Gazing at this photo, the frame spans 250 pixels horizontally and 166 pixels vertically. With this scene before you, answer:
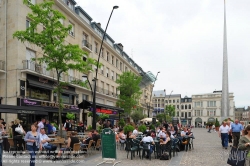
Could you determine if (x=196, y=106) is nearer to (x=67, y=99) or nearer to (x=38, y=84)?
(x=67, y=99)

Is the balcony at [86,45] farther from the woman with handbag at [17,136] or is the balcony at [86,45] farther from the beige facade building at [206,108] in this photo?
the beige facade building at [206,108]

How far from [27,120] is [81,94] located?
1104 cm

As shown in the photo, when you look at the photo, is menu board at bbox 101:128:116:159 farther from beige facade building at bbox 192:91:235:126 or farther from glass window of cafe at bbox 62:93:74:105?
beige facade building at bbox 192:91:235:126

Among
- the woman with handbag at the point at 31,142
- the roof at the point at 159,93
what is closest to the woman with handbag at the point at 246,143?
the woman with handbag at the point at 31,142

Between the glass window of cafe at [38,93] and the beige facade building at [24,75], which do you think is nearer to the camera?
the beige facade building at [24,75]

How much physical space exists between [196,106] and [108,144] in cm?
10423

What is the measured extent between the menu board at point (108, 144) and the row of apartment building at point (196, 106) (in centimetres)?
8822

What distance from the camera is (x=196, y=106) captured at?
109m

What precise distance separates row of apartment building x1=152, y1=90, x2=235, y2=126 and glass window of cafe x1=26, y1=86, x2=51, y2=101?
74584 millimetres

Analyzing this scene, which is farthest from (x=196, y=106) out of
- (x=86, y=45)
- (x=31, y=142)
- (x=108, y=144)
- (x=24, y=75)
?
(x=31, y=142)

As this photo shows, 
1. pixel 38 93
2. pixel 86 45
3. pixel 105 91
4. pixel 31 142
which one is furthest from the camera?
pixel 105 91

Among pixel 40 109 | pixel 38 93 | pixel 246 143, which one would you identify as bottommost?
pixel 246 143

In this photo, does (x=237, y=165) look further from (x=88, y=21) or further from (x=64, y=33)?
(x=88, y=21)

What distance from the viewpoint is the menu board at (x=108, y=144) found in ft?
32.4
